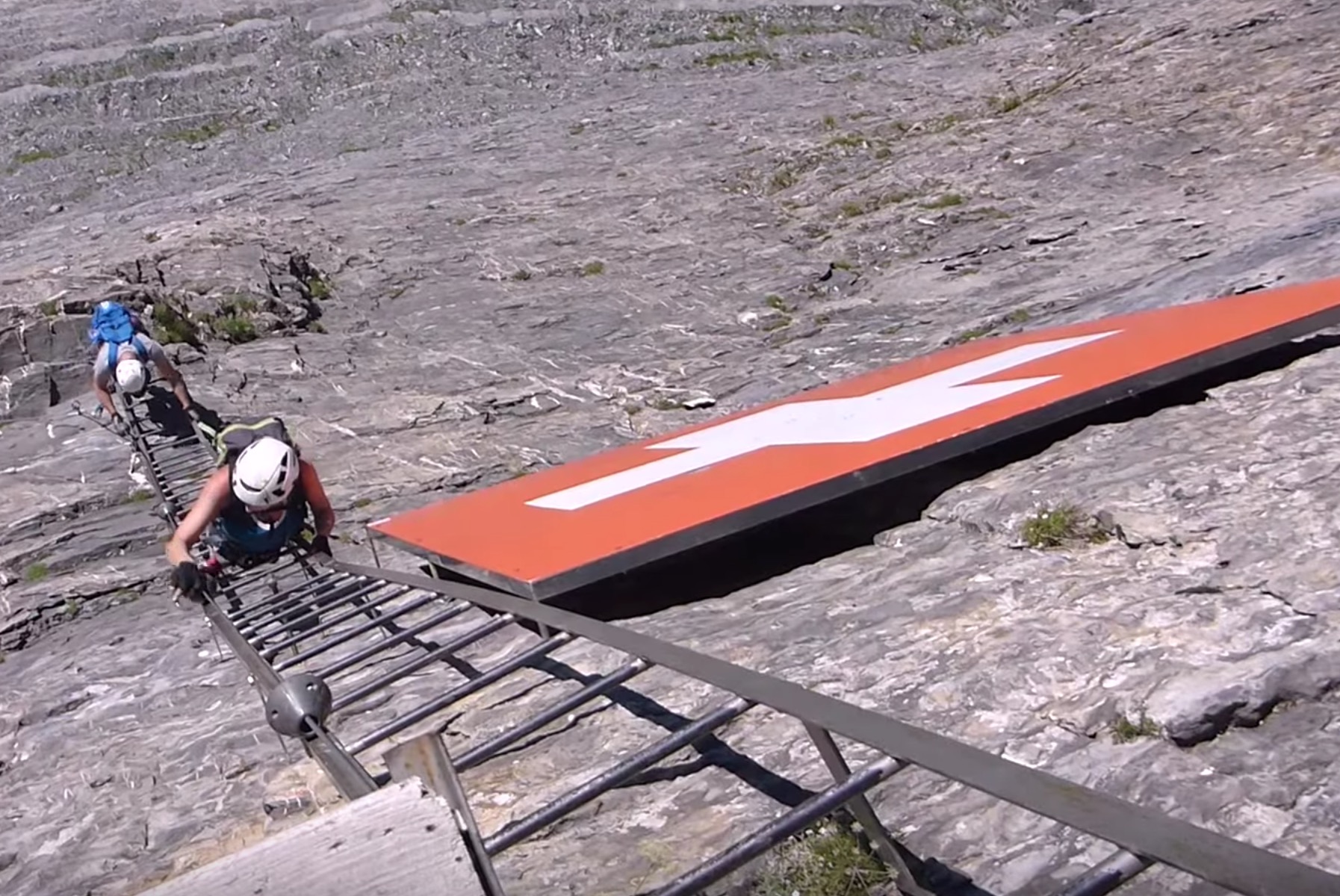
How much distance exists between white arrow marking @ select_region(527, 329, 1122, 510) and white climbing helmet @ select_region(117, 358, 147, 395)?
5.97 m

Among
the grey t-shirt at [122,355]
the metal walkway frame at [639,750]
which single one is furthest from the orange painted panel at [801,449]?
the grey t-shirt at [122,355]

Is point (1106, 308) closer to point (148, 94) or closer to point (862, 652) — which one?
point (862, 652)

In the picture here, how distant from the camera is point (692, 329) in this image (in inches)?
580

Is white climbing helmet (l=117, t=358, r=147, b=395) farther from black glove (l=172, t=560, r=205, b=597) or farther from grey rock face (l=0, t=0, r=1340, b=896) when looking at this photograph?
black glove (l=172, t=560, r=205, b=597)

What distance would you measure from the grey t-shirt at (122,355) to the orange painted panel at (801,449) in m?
5.30

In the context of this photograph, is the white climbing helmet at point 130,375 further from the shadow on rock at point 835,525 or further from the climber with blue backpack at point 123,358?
the shadow on rock at point 835,525

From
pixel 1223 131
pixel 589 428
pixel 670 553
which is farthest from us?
pixel 1223 131

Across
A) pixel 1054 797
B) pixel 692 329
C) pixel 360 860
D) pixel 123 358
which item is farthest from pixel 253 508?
pixel 692 329

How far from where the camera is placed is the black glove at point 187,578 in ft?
22.4

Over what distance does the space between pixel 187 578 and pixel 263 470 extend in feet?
2.56

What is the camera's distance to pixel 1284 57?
663 inches

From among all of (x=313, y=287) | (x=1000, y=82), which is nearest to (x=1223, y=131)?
(x=1000, y=82)

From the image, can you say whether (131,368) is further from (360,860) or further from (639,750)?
(360,860)

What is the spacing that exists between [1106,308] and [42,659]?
999 centimetres
